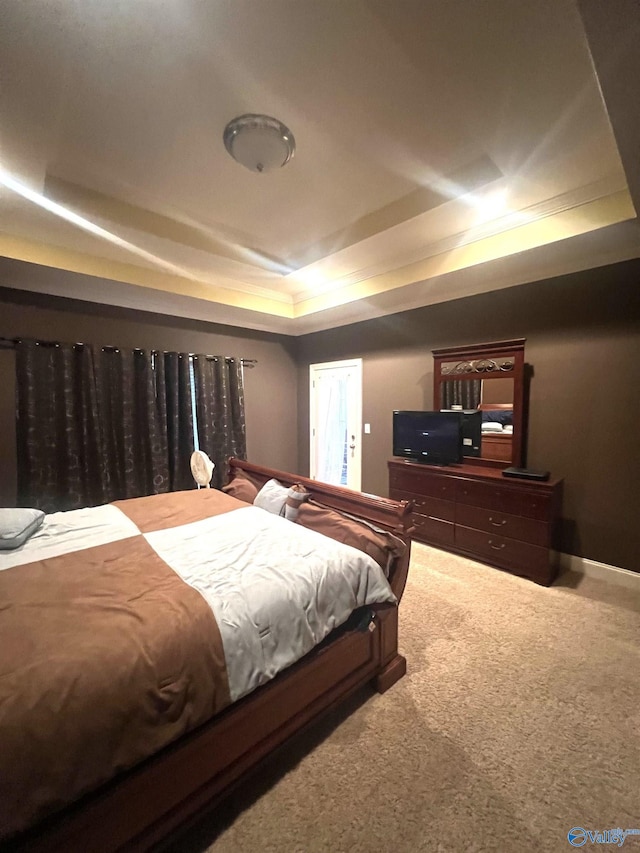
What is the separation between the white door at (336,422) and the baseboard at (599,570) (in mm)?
2314

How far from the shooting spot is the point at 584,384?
285 centimetres

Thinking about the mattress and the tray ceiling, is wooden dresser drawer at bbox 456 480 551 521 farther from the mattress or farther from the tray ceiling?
the tray ceiling

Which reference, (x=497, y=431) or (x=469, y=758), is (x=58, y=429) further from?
(x=497, y=431)

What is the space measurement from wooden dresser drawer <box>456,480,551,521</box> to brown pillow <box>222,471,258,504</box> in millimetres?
1847

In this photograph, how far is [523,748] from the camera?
148 centimetres

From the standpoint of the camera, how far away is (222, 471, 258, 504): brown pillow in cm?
283

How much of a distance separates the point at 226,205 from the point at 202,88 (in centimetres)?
95

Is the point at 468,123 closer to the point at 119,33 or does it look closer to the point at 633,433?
the point at 119,33

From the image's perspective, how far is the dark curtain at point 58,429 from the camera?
10.2 ft

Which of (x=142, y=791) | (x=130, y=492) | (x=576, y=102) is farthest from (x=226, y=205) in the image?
(x=142, y=791)

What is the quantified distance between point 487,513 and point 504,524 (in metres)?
0.15

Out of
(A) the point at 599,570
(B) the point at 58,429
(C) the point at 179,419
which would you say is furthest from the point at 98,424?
(A) the point at 599,570

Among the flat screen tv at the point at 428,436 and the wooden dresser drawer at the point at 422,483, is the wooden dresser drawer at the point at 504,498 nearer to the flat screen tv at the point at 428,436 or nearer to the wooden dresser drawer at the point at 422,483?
the wooden dresser drawer at the point at 422,483

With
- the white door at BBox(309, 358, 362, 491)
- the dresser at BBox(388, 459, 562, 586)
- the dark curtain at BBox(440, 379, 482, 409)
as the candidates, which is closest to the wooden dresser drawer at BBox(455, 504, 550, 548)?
the dresser at BBox(388, 459, 562, 586)
